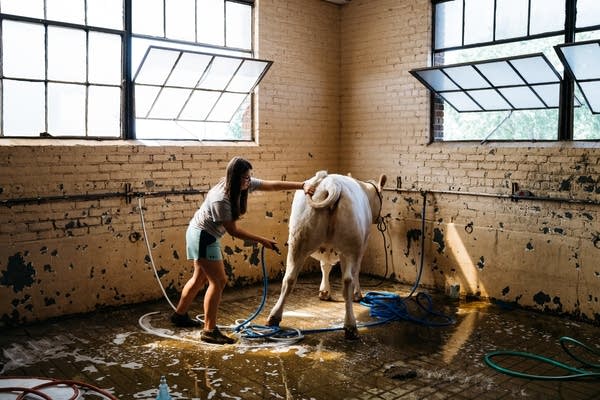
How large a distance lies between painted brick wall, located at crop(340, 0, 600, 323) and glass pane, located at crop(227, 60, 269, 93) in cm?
173

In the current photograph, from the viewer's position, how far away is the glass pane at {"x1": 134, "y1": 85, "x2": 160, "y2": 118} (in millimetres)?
6723

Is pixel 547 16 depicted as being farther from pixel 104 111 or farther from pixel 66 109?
pixel 66 109

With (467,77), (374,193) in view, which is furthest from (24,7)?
(467,77)

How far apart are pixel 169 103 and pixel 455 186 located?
3.68 meters

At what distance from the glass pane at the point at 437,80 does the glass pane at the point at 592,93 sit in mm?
1467

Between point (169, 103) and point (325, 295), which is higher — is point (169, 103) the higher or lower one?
the higher one

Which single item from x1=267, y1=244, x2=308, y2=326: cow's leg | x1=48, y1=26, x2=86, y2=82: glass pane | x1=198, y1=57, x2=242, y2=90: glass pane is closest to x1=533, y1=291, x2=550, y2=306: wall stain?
x1=267, y1=244, x2=308, y2=326: cow's leg

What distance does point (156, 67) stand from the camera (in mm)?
6602

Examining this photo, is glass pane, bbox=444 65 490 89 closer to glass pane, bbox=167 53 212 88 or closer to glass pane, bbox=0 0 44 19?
glass pane, bbox=167 53 212 88

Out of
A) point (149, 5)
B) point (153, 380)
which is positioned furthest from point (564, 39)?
point (153, 380)

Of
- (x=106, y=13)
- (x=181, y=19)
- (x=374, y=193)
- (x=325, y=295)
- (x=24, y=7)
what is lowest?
(x=325, y=295)

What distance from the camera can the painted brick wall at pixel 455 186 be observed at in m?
6.29

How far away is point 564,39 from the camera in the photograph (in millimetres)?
6367

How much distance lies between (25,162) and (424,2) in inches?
205
